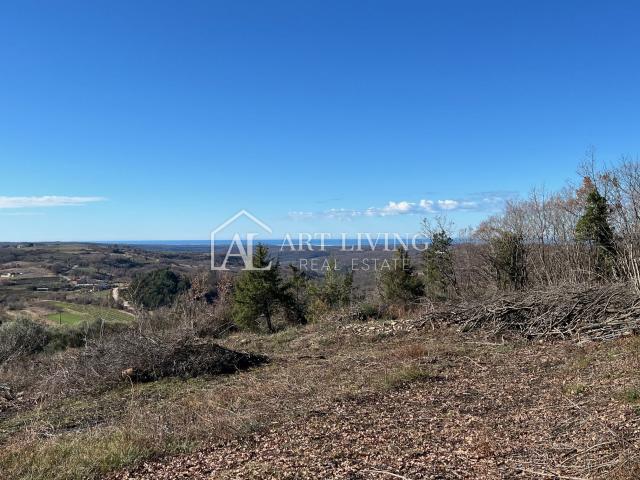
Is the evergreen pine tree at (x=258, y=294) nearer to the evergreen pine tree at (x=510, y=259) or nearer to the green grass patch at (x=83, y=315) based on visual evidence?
the green grass patch at (x=83, y=315)

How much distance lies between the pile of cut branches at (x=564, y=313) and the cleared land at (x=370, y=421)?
53 centimetres

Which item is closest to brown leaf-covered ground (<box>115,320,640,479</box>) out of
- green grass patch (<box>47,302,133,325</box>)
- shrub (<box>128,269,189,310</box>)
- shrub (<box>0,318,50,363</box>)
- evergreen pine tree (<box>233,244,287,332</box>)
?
shrub (<box>0,318,50,363</box>)

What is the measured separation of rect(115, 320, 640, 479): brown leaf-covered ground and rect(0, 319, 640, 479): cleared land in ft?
0.05

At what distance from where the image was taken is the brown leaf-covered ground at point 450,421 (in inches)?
139

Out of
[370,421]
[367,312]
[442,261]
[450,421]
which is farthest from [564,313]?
[442,261]

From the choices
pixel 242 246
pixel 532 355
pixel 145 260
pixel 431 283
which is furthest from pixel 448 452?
pixel 145 260

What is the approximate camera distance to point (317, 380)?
698cm

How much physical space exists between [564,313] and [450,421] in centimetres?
504

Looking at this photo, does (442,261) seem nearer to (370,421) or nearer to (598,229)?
(598,229)

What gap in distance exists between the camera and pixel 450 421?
15.6 feet

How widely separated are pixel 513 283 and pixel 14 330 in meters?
15.0

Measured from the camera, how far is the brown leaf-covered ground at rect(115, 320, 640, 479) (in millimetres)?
3535

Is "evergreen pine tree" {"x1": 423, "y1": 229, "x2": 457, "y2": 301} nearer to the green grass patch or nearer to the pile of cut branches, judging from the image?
the pile of cut branches

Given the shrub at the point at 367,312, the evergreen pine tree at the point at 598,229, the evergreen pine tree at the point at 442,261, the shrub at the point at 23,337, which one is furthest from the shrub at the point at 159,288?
the evergreen pine tree at the point at 598,229
